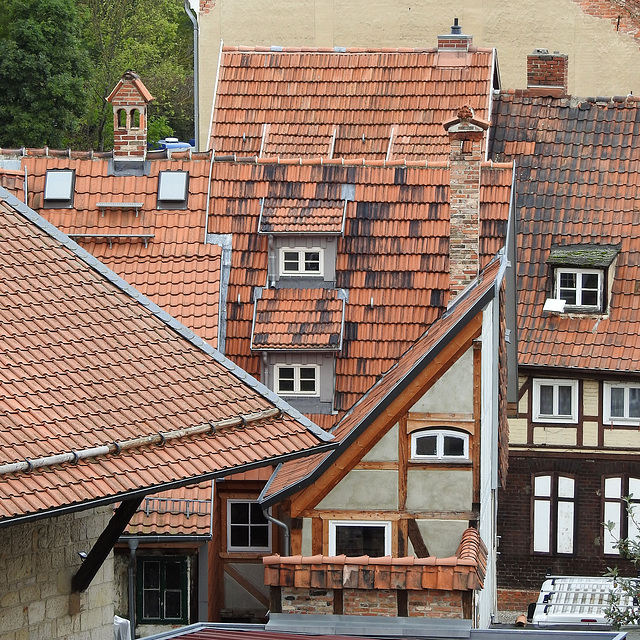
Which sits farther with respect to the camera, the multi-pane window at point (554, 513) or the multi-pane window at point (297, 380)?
the multi-pane window at point (554, 513)

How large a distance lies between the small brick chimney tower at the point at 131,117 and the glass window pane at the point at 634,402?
859 cm

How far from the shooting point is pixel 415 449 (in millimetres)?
16828

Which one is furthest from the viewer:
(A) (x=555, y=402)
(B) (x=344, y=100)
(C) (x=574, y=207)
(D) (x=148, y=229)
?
(B) (x=344, y=100)

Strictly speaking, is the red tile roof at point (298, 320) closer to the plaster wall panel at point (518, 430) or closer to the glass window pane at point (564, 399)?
the plaster wall panel at point (518, 430)

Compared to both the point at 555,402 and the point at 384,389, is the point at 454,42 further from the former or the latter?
the point at 384,389

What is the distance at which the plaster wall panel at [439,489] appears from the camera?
16859mm

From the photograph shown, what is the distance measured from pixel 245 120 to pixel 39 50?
1437cm

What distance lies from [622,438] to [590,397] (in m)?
0.80

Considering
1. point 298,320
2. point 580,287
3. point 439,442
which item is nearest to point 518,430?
point 580,287

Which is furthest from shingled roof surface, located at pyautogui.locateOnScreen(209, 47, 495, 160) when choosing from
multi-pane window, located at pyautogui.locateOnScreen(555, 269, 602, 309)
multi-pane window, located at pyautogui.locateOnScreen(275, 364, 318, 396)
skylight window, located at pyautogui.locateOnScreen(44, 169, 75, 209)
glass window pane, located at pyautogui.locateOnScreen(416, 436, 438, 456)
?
glass window pane, located at pyautogui.locateOnScreen(416, 436, 438, 456)

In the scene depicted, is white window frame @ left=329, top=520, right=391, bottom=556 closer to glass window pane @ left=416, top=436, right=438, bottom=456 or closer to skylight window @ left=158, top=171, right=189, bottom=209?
glass window pane @ left=416, top=436, right=438, bottom=456

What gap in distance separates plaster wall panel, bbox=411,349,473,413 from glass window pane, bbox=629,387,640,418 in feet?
27.1

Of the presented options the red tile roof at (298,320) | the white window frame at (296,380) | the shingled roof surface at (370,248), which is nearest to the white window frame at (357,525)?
the shingled roof surface at (370,248)

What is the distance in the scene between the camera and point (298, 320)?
778 inches
